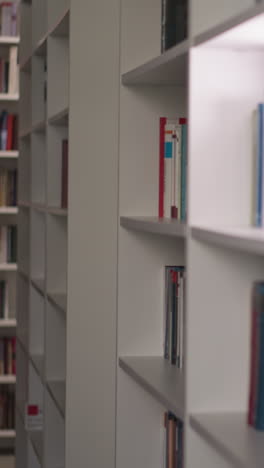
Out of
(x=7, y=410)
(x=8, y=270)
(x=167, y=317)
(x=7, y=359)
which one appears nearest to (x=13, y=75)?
(x=8, y=270)

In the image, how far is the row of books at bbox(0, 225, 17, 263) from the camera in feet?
15.6

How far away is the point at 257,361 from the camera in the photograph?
1.44 metres

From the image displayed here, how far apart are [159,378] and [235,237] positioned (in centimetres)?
70

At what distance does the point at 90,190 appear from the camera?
2148 millimetres

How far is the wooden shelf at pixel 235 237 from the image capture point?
4.03ft

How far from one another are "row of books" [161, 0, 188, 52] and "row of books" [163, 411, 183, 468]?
0.95 meters

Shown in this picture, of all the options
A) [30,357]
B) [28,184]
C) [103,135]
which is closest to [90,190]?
[103,135]

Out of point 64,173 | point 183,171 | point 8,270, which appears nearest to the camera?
point 183,171

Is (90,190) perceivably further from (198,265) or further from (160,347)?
(198,265)

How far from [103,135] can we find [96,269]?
0.36 m

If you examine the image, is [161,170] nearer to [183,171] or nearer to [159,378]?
[183,171]

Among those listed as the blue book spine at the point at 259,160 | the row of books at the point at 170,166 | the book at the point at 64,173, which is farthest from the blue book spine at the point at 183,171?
the book at the point at 64,173

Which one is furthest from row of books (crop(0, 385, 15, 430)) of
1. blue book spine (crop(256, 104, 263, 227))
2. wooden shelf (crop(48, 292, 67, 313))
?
blue book spine (crop(256, 104, 263, 227))

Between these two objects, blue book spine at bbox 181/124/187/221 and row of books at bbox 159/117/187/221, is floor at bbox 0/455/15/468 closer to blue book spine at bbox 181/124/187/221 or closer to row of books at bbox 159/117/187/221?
row of books at bbox 159/117/187/221
